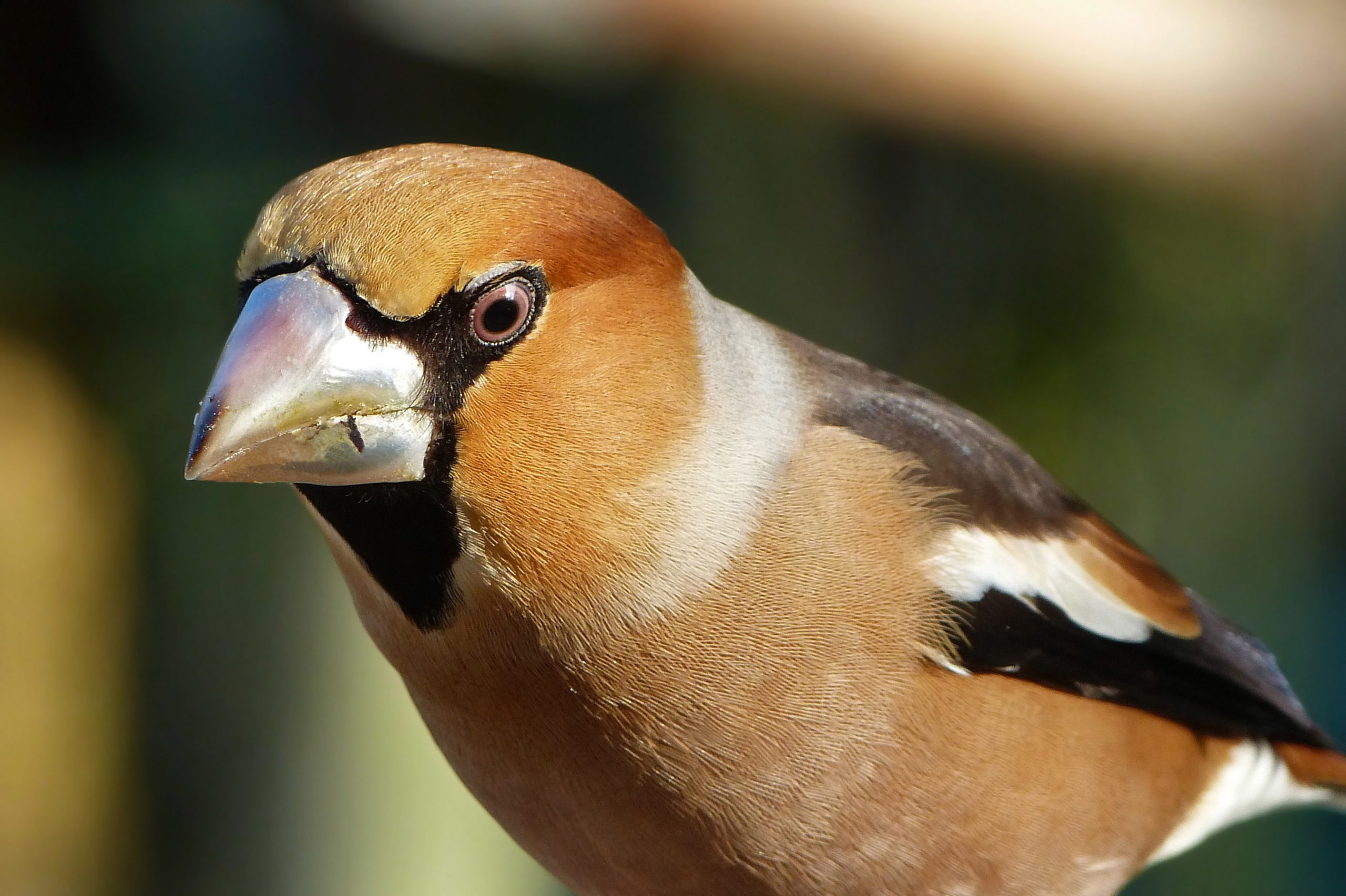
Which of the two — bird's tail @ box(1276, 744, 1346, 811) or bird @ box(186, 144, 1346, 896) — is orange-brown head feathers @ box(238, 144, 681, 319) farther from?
bird's tail @ box(1276, 744, 1346, 811)

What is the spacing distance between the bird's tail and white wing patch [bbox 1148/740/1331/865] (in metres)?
0.01

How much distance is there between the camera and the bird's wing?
155 cm

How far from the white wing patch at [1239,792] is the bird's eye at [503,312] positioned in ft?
4.14

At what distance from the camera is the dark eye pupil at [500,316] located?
3.83 ft

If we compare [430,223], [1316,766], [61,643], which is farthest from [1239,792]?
[61,643]

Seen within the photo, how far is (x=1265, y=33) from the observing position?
2.65 m

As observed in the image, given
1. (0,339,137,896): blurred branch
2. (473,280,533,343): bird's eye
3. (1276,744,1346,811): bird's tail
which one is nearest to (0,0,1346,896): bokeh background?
(0,339,137,896): blurred branch

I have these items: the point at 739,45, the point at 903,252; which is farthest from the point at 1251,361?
the point at 739,45

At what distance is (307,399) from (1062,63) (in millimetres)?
2109

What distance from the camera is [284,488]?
148 inches

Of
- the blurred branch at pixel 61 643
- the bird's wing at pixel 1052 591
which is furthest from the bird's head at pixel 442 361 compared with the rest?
the blurred branch at pixel 61 643

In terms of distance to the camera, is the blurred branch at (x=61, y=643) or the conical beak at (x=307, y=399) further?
the blurred branch at (x=61, y=643)

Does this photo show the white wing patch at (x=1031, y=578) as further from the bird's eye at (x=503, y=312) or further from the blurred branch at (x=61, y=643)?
the blurred branch at (x=61, y=643)

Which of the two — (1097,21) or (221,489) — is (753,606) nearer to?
(1097,21)
